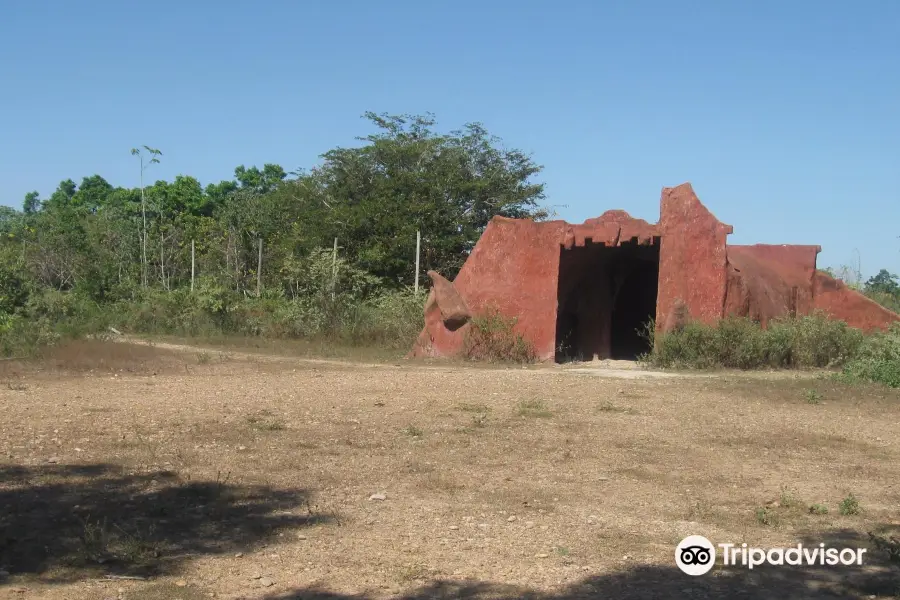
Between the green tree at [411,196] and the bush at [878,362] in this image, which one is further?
the green tree at [411,196]

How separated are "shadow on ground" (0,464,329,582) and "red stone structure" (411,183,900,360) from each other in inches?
397

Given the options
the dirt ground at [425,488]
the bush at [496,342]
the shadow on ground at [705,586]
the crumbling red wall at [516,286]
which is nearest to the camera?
the shadow on ground at [705,586]

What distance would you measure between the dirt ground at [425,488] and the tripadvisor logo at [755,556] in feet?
0.27

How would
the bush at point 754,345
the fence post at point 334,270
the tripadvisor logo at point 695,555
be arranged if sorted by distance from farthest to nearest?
1. the fence post at point 334,270
2. the bush at point 754,345
3. the tripadvisor logo at point 695,555

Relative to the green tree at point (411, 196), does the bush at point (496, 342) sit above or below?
below

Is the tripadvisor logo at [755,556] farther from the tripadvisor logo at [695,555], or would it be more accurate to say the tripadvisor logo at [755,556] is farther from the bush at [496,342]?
the bush at [496,342]

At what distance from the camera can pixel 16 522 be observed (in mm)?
5594

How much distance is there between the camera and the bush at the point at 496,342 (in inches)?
638

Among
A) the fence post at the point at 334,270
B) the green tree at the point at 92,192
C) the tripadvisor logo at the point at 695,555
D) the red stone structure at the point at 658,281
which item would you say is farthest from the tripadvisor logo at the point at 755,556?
the green tree at the point at 92,192

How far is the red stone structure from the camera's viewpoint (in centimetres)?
1594

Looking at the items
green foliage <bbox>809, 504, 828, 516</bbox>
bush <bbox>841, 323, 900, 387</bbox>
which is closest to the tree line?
bush <bbox>841, 323, 900, 387</bbox>

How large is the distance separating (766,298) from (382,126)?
15539mm

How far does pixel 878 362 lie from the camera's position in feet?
43.4

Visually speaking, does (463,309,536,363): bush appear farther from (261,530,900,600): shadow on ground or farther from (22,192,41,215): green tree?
(22,192,41,215): green tree
